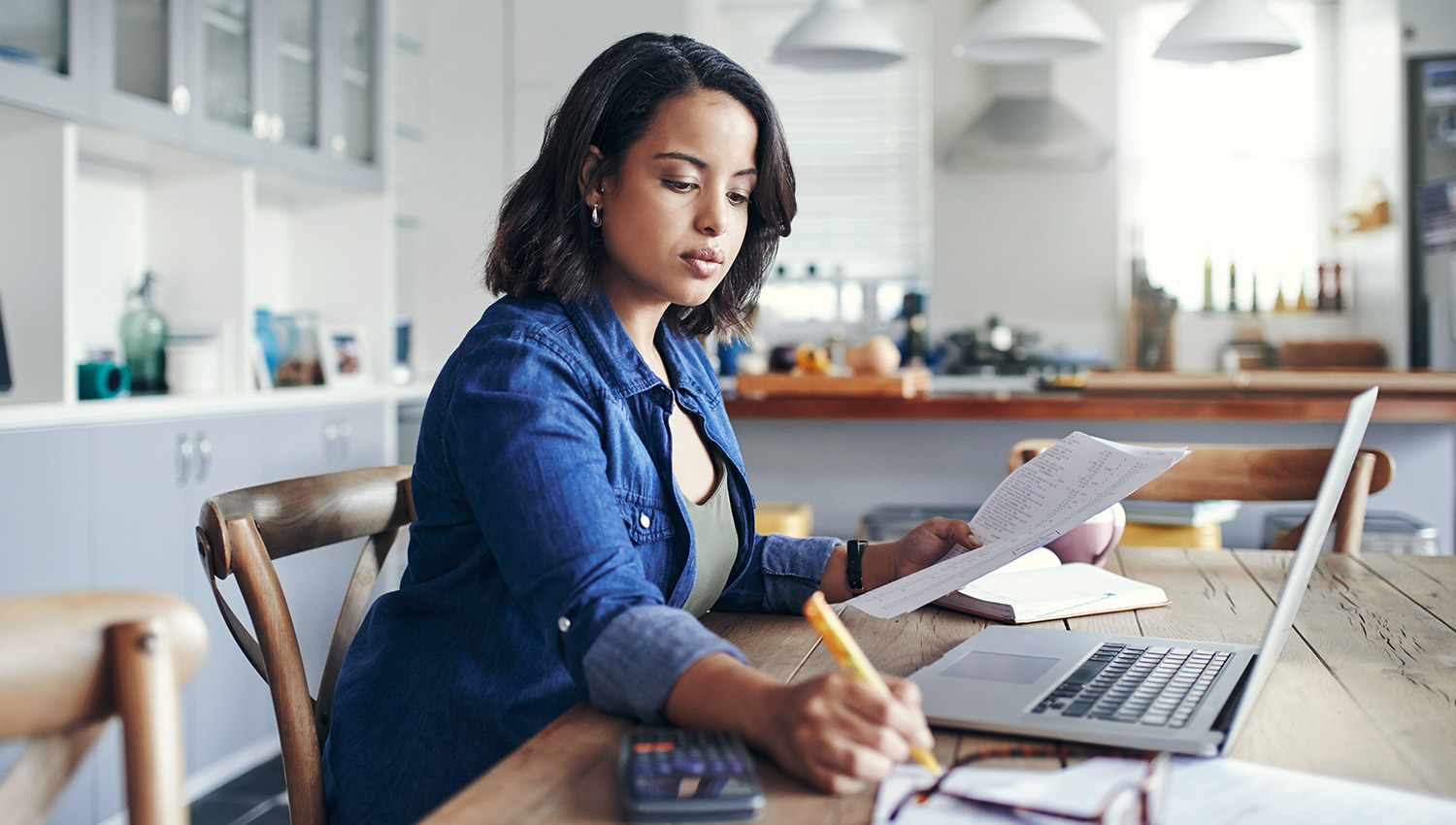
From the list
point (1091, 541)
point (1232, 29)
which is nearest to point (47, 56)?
point (1091, 541)

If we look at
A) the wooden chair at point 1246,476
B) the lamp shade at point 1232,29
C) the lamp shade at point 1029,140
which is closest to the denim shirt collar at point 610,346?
the wooden chair at point 1246,476

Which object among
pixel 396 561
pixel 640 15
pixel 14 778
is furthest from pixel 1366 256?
pixel 14 778

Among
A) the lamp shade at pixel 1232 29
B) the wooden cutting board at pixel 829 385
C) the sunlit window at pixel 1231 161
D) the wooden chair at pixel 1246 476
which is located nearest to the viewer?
the wooden chair at pixel 1246 476

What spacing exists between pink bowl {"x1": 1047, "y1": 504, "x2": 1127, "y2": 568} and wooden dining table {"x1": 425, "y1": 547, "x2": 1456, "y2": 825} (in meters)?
0.05

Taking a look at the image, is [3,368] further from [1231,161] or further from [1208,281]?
[1231,161]

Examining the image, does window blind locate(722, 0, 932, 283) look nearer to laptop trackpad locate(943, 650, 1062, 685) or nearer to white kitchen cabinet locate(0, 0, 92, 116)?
white kitchen cabinet locate(0, 0, 92, 116)

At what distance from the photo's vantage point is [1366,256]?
17.0ft

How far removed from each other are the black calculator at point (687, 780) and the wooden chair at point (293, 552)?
1.74 ft

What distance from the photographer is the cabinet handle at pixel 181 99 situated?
263 cm

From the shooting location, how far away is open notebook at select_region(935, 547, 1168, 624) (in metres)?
1.13

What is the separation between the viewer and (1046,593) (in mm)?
1186

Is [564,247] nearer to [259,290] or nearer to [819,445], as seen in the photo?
[819,445]

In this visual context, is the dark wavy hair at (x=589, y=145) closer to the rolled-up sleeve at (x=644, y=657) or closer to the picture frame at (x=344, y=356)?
the rolled-up sleeve at (x=644, y=657)

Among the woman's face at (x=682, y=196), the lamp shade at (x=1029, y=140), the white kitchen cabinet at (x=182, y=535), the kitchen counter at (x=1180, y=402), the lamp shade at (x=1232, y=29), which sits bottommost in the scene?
the white kitchen cabinet at (x=182, y=535)
